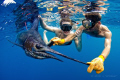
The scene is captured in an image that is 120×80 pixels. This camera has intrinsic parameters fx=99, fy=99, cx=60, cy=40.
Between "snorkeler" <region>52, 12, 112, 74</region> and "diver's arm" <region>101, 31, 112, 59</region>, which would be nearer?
"snorkeler" <region>52, 12, 112, 74</region>

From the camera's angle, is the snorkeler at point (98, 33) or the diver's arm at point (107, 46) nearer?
the snorkeler at point (98, 33)

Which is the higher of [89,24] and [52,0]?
[52,0]

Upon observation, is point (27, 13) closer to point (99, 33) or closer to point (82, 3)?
point (82, 3)

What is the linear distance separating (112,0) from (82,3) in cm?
271

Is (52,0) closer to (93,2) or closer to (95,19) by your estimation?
(93,2)

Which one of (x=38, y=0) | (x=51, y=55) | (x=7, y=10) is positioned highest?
(x=38, y=0)

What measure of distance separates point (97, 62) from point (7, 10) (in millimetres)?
10148

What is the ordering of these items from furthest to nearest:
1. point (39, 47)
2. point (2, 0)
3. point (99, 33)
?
point (2, 0) → point (99, 33) → point (39, 47)

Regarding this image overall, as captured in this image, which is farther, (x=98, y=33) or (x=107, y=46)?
(x=98, y=33)

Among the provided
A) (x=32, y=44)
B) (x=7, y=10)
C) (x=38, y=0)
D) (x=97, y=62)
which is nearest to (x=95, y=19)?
(x=97, y=62)

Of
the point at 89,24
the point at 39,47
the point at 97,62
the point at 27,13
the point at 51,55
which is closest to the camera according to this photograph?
the point at 51,55

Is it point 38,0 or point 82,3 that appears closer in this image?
point 38,0

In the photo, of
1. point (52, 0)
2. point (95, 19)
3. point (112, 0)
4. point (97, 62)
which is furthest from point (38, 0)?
point (97, 62)

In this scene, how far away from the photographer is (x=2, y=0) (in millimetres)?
7746
